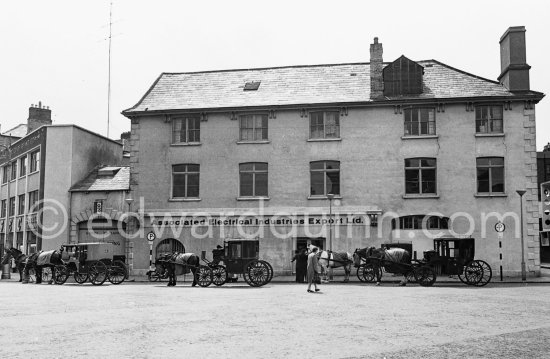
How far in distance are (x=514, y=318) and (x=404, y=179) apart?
17639mm

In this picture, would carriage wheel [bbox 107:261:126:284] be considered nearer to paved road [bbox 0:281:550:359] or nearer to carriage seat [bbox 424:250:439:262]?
paved road [bbox 0:281:550:359]

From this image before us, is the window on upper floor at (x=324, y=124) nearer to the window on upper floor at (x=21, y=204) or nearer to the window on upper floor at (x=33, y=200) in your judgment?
the window on upper floor at (x=33, y=200)

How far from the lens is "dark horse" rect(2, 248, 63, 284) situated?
26750 millimetres

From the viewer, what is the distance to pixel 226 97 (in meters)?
33.0

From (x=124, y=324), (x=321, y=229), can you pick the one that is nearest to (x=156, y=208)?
(x=321, y=229)

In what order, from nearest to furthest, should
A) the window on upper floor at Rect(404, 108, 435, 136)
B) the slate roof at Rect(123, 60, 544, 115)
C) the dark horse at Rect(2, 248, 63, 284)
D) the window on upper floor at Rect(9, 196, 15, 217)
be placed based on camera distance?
the dark horse at Rect(2, 248, 63, 284) < the window on upper floor at Rect(404, 108, 435, 136) < the slate roof at Rect(123, 60, 544, 115) < the window on upper floor at Rect(9, 196, 15, 217)

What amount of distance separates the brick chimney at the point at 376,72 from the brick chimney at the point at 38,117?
28.2 metres

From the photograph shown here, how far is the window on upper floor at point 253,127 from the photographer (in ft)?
105

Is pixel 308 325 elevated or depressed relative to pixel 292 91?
depressed

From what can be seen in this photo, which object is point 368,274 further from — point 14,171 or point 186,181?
point 14,171

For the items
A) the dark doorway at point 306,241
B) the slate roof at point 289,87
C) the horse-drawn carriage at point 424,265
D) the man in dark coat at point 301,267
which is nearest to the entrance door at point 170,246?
the dark doorway at point 306,241

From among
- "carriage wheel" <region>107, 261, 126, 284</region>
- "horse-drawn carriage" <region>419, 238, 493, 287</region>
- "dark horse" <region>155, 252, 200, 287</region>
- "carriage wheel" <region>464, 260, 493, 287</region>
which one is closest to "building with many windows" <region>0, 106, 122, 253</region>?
"carriage wheel" <region>107, 261, 126, 284</region>

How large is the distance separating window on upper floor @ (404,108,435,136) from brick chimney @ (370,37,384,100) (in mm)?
1764

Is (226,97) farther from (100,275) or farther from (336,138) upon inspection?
(100,275)
